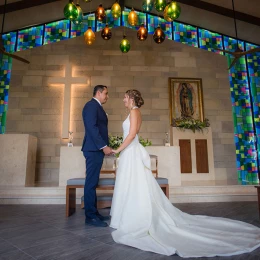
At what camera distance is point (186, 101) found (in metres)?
6.98

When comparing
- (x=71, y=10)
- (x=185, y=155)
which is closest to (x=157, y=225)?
(x=71, y=10)

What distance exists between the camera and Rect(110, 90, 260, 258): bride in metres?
1.73

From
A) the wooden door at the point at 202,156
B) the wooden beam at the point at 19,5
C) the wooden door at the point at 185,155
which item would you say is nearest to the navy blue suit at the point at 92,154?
the wooden door at the point at 185,155

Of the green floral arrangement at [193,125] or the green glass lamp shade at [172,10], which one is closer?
the green glass lamp shade at [172,10]

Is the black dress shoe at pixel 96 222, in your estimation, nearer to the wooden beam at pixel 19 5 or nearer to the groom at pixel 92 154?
the groom at pixel 92 154

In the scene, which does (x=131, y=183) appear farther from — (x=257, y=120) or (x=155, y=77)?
(x=257, y=120)

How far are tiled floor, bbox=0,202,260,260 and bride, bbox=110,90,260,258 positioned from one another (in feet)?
0.31

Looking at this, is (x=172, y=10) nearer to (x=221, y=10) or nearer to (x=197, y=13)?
(x=221, y=10)

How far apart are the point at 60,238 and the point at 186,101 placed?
5.80m

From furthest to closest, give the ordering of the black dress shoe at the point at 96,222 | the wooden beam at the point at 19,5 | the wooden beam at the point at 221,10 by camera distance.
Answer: the wooden beam at the point at 221,10
the wooden beam at the point at 19,5
the black dress shoe at the point at 96,222

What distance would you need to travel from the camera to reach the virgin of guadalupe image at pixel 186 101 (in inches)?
271

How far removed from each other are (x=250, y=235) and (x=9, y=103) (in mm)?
6868

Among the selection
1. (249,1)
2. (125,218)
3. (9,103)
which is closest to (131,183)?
(125,218)

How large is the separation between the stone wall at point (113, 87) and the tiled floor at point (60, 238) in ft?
11.7
